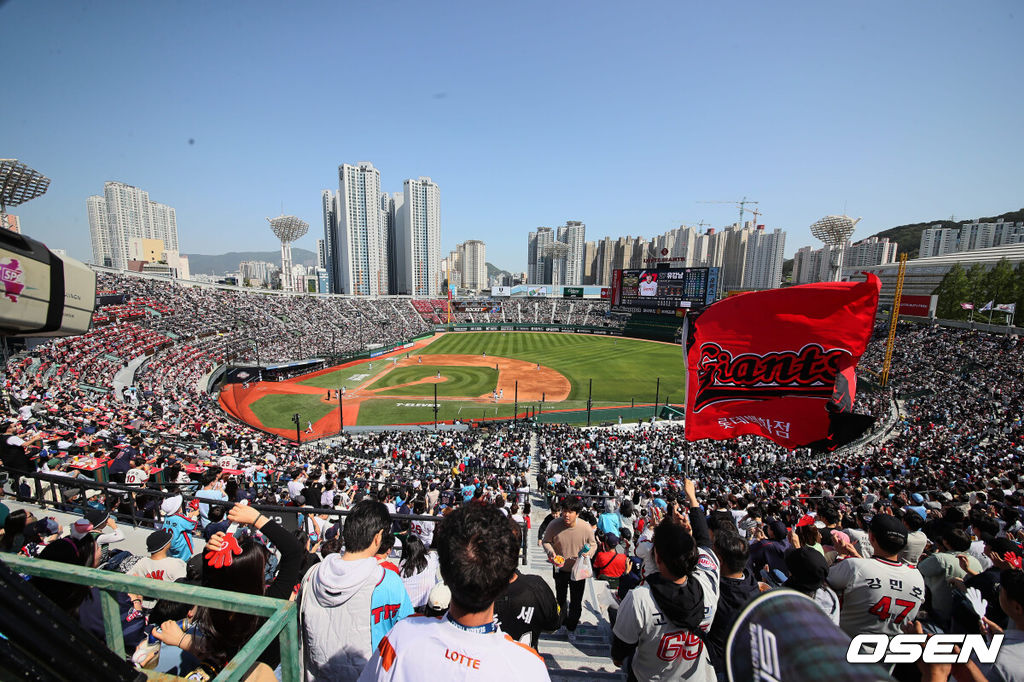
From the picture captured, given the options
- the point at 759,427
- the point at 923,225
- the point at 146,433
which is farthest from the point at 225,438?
the point at 923,225

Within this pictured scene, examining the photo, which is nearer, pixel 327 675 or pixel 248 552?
pixel 327 675

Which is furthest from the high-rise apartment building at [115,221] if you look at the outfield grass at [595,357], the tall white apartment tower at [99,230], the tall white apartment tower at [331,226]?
the outfield grass at [595,357]

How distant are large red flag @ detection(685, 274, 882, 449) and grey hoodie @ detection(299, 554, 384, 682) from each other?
5973mm

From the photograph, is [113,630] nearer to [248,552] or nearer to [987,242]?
[248,552]

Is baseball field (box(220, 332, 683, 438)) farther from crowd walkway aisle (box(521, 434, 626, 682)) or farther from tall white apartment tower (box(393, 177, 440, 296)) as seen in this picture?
tall white apartment tower (box(393, 177, 440, 296))

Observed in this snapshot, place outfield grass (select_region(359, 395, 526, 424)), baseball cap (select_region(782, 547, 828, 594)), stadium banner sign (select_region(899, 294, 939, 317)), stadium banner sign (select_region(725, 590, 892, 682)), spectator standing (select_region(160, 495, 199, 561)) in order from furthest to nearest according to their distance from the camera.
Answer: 1. stadium banner sign (select_region(899, 294, 939, 317))
2. outfield grass (select_region(359, 395, 526, 424))
3. spectator standing (select_region(160, 495, 199, 561))
4. baseball cap (select_region(782, 547, 828, 594))
5. stadium banner sign (select_region(725, 590, 892, 682))

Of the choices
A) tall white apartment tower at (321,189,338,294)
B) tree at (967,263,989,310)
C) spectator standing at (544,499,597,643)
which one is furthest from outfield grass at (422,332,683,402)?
tall white apartment tower at (321,189,338,294)

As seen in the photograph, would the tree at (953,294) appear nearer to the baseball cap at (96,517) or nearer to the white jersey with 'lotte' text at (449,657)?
the white jersey with 'lotte' text at (449,657)

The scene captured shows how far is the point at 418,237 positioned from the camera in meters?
148

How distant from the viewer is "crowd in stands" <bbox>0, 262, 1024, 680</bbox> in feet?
9.06

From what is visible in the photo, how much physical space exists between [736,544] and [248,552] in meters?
3.60

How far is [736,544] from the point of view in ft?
11.4

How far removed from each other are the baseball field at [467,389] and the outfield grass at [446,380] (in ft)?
0.31

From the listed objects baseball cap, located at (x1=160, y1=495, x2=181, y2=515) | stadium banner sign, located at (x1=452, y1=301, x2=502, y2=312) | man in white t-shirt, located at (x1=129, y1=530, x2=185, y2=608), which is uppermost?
man in white t-shirt, located at (x1=129, y1=530, x2=185, y2=608)
